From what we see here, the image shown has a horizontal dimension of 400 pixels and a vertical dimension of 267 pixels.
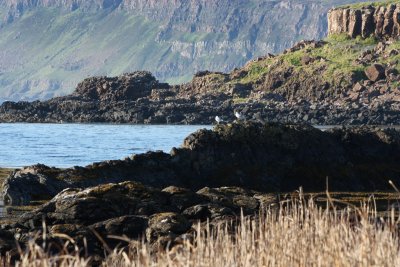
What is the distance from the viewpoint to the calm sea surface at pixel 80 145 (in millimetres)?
57094

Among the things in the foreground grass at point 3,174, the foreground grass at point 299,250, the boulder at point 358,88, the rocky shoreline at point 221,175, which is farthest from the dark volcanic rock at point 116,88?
the foreground grass at point 299,250

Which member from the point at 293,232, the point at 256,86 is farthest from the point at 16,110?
the point at 293,232

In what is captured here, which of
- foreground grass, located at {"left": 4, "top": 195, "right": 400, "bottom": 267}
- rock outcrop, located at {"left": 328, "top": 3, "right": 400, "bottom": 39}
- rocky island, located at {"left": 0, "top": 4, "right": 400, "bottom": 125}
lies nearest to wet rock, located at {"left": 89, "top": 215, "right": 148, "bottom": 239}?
foreground grass, located at {"left": 4, "top": 195, "right": 400, "bottom": 267}

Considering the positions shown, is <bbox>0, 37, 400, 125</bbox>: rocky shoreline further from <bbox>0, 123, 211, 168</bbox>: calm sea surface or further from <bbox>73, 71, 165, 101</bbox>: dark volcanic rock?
<bbox>0, 123, 211, 168</bbox>: calm sea surface

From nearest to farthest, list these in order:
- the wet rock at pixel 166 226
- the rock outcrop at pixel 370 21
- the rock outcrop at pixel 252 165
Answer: the wet rock at pixel 166 226 → the rock outcrop at pixel 252 165 → the rock outcrop at pixel 370 21

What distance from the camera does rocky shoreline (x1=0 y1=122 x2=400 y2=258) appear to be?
23.0 m

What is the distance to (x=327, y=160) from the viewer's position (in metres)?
35.2

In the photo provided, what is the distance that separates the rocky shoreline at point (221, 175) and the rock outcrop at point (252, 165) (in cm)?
3

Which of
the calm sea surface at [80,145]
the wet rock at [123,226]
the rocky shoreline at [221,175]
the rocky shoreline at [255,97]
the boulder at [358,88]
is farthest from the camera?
the boulder at [358,88]

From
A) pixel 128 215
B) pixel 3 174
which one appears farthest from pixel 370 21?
pixel 128 215

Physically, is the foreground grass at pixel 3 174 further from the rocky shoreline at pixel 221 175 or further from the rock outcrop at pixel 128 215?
the rock outcrop at pixel 128 215

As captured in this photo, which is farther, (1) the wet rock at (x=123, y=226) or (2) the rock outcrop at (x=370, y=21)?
(2) the rock outcrop at (x=370, y=21)

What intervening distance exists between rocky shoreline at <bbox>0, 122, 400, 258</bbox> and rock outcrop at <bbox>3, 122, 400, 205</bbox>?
0.03 meters

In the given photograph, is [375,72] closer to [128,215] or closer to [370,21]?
[370,21]
